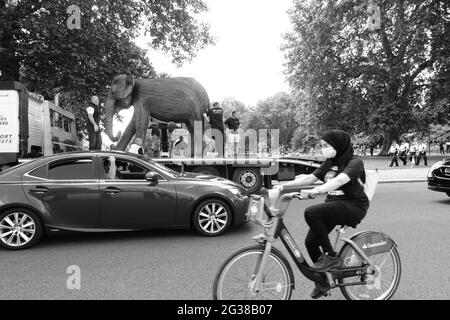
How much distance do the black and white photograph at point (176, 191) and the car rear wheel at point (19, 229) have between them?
0.02 metres

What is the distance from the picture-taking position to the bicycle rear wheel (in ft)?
11.4

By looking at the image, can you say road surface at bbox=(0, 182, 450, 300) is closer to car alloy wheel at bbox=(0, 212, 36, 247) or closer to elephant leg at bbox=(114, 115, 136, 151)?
car alloy wheel at bbox=(0, 212, 36, 247)

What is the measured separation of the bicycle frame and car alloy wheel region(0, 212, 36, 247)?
3.90 metres

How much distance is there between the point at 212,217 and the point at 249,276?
322 centimetres

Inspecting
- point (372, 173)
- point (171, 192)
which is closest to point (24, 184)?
point (171, 192)

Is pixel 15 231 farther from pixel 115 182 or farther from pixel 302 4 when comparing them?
pixel 302 4

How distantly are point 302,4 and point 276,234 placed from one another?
30.4m

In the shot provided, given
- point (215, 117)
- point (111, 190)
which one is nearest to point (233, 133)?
point (215, 117)

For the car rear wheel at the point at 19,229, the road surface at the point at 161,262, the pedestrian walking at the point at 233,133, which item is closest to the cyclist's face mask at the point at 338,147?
the road surface at the point at 161,262

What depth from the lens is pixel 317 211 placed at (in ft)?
11.0

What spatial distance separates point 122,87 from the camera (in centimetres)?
1049

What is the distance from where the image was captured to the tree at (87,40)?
47.4 feet

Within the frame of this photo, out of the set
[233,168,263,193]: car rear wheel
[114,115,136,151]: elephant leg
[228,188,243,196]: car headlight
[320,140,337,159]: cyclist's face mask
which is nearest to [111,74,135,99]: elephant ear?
[114,115,136,151]: elephant leg

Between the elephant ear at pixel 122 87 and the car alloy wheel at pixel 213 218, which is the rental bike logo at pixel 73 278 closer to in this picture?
the car alloy wheel at pixel 213 218
